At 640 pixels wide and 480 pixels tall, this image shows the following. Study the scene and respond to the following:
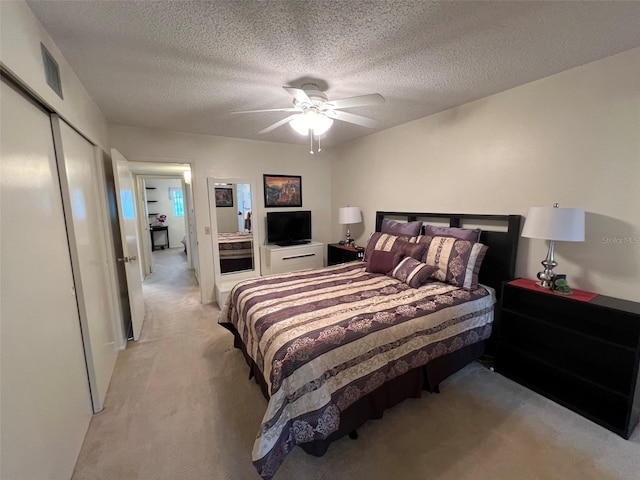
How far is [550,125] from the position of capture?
7.25 feet

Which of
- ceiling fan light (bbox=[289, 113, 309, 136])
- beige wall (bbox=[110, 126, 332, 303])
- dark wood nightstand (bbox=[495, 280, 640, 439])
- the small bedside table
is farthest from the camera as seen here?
the small bedside table

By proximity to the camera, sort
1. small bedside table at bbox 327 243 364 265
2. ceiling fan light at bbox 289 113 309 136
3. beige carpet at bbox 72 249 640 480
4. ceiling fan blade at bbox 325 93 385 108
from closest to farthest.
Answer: beige carpet at bbox 72 249 640 480, ceiling fan blade at bbox 325 93 385 108, ceiling fan light at bbox 289 113 309 136, small bedside table at bbox 327 243 364 265

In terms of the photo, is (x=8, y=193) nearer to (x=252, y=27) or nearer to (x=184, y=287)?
(x=252, y=27)

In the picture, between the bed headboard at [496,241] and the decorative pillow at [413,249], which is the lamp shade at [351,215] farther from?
the bed headboard at [496,241]

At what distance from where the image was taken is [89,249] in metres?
2.10

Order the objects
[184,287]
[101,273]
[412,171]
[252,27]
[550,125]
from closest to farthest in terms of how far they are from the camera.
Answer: [252,27] → [550,125] → [101,273] → [412,171] → [184,287]

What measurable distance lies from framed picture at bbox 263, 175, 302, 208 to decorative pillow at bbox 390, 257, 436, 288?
2418mm

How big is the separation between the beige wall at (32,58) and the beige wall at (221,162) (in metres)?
1.41

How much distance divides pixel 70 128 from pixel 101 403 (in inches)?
78.5

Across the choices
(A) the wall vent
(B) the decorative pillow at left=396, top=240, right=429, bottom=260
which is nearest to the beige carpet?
(B) the decorative pillow at left=396, top=240, right=429, bottom=260

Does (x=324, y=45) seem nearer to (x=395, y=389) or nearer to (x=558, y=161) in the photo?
(x=558, y=161)

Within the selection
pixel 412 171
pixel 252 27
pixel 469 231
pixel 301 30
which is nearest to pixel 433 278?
pixel 469 231

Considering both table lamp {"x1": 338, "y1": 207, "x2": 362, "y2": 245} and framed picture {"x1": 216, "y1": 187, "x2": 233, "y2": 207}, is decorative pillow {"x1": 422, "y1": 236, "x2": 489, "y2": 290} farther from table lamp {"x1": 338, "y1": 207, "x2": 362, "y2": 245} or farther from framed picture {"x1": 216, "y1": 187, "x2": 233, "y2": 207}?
framed picture {"x1": 216, "y1": 187, "x2": 233, "y2": 207}

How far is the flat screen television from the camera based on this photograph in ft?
14.2
